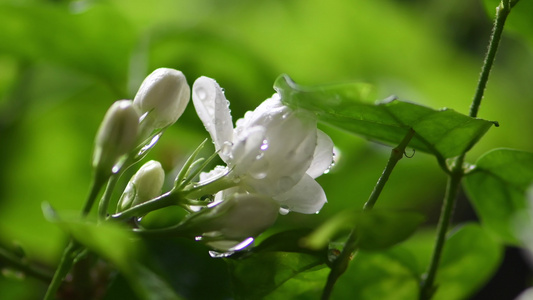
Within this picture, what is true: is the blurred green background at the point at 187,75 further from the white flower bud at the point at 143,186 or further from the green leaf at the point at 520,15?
the white flower bud at the point at 143,186

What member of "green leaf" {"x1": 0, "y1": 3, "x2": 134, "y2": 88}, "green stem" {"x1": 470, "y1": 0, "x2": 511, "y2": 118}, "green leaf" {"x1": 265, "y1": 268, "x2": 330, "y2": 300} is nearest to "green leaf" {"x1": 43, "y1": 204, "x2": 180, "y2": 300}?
"green leaf" {"x1": 265, "y1": 268, "x2": 330, "y2": 300}

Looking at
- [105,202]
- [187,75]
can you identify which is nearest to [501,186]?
[105,202]

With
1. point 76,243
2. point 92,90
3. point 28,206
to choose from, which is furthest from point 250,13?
point 76,243

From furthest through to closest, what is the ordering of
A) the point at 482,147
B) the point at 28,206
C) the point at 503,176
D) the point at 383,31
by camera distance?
the point at 383,31 → the point at 482,147 → the point at 28,206 → the point at 503,176

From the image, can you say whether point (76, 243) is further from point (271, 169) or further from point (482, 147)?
point (482, 147)

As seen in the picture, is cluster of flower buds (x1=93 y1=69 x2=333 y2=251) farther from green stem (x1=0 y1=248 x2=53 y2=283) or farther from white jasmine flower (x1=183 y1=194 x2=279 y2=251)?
green stem (x1=0 y1=248 x2=53 y2=283)
